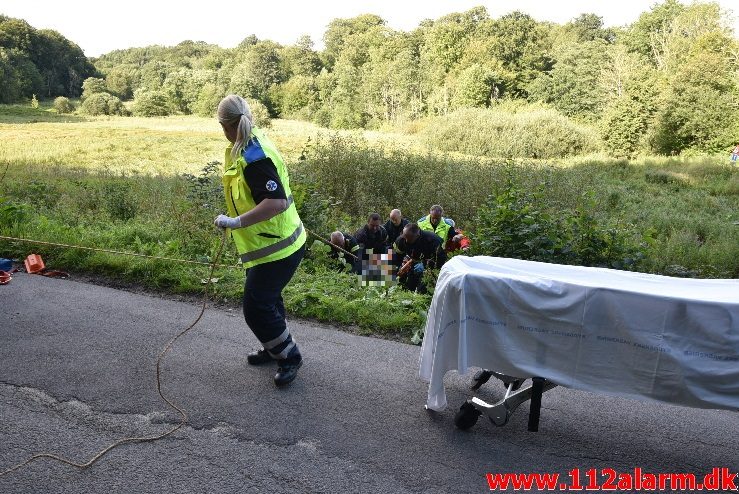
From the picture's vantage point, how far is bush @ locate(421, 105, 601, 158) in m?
28.5

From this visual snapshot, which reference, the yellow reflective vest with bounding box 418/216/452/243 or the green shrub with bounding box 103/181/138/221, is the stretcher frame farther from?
the green shrub with bounding box 103/181/138/221

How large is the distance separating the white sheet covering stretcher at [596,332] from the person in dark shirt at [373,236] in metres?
5.06

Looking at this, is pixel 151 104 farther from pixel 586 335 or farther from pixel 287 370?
pixel 586 335

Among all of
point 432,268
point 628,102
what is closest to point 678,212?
point 432,268

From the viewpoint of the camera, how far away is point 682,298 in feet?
10.5

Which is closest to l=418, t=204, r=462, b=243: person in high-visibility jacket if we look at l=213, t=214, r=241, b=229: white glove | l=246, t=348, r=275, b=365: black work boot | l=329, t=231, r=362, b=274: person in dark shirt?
l=329, t=231, r=362, b=274: person in dark shirt

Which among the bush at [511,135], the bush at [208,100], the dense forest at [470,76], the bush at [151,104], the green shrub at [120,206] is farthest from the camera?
the bush at [151,104]

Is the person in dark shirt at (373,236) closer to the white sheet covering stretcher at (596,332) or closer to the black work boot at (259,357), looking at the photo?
the black work boot at (259,357)

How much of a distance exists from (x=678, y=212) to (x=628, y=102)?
60.5ft

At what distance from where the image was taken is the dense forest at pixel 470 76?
98.1 feet

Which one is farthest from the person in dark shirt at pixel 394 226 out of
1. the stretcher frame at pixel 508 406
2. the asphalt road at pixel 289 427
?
the stretcher frame at pixel 508 406

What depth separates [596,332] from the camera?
340 centimetres

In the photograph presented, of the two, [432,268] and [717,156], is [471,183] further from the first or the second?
[717,156]

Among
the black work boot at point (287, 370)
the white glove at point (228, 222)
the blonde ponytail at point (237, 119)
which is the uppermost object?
the blonde ponytail at point (237, 119)
